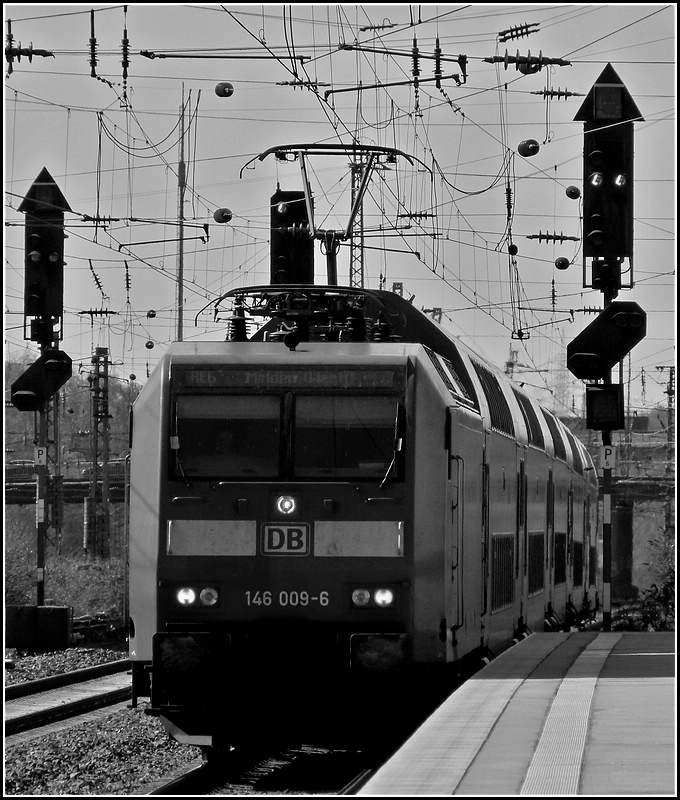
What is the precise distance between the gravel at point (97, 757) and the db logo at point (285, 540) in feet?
6.97

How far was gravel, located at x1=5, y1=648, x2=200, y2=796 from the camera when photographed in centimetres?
1192

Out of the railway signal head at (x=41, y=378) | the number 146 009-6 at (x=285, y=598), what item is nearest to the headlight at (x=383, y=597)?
the number 146 009-6 at (x=285, y=598)

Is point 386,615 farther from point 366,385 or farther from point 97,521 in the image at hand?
point 97,521

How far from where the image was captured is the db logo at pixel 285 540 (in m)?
10.5

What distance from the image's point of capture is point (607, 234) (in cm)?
1492

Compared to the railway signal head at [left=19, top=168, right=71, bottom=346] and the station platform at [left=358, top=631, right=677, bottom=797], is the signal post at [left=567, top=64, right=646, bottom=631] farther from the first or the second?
the railway signal head at [left=19, top=168, right=71, bottom=346]

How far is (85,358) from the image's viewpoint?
191 feet

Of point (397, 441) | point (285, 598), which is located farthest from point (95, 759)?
point (397, 441)

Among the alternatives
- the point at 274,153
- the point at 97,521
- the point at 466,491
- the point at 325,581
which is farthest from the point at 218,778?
the point at 97,521

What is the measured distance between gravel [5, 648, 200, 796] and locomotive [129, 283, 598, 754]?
1.37m

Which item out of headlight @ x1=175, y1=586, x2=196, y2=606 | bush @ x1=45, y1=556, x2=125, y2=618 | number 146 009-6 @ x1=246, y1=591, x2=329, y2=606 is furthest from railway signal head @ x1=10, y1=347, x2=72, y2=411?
bush @ x1=45, y1=556, x2=125, y2=618

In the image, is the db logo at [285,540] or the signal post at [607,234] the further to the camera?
the signal post at [607,234]

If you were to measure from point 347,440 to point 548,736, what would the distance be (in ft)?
10.2

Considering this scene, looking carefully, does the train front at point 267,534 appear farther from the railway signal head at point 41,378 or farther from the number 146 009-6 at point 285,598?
the railway signal head at point 41,378
